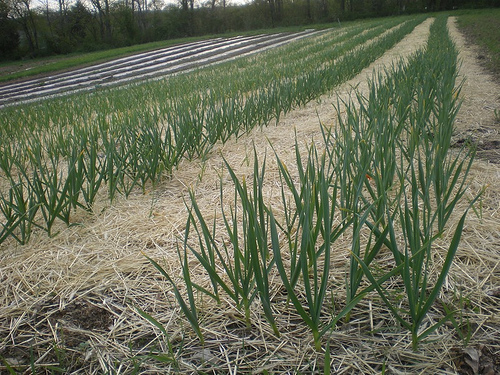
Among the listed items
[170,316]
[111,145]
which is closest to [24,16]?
[111,145]

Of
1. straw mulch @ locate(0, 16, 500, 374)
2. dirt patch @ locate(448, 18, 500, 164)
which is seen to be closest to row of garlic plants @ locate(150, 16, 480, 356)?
straw mulch @ locate(0, 16, 500, 374)

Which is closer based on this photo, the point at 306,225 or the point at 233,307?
the point at 306,225

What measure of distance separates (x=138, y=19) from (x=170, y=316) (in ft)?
139

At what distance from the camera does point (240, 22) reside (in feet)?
120

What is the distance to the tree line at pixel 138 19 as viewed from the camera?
88.1 ft

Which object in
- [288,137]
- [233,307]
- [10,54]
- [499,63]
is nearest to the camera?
[233,307]

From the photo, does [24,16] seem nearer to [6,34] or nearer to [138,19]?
[6,34]

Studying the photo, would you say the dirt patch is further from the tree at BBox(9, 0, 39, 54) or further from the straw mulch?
the tree at BBox(9, 0, 39, 54)

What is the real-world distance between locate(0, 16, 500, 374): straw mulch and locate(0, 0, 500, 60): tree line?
97.6 ft

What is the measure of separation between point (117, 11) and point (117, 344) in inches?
1669

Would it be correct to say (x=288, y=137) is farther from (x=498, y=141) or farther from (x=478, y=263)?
(x=478, y=263)

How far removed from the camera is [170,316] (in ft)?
3.25

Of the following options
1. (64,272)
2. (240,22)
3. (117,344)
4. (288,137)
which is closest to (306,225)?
(117,344)

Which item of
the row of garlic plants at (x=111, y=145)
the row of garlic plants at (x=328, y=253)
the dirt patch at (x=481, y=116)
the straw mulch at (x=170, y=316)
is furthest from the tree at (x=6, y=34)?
the row of garlic plants at (x=328, y=253)
